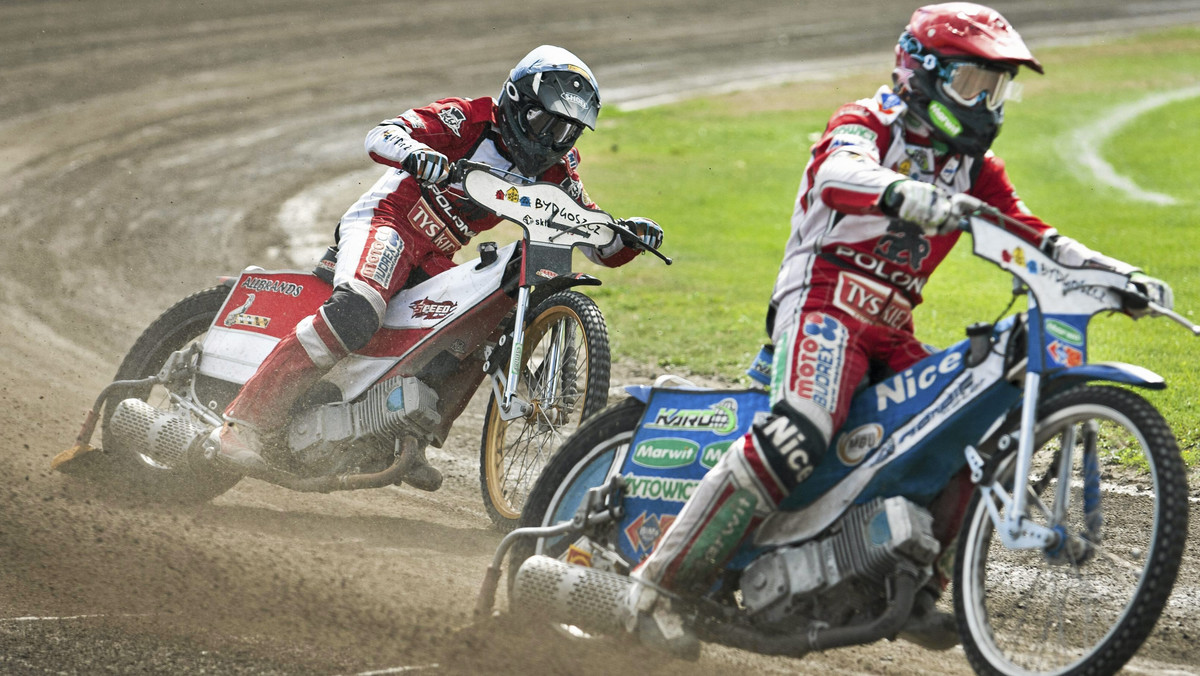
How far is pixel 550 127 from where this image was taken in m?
6.38

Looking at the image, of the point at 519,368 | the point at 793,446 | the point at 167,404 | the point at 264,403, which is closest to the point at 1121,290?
the point at 793,446

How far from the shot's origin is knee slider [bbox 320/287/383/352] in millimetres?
6348

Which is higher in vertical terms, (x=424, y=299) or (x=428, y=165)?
(x=428, y=165)

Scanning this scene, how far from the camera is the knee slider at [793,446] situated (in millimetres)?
4176

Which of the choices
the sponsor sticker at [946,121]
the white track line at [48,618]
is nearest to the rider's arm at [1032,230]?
the sponsor sticker at [946,121]

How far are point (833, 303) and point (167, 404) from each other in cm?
427

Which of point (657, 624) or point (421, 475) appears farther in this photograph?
point (421, 475)

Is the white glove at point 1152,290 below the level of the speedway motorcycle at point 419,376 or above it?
above

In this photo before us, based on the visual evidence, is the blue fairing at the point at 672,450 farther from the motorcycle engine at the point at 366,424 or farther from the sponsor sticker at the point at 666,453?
the motorcycle engine at the point at 366,424

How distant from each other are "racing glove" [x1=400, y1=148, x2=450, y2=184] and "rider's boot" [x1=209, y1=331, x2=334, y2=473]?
109cm

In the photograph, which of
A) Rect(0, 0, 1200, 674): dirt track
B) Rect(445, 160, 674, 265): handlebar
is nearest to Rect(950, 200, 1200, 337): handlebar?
Rect(0, 0, 1200, 674): dirt track

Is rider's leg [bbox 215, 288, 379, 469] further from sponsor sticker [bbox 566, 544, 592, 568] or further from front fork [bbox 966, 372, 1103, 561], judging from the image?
front fork [bbox 966, 372, 1103, 561]

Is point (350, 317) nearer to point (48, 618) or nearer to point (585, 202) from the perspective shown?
point (585, 202)

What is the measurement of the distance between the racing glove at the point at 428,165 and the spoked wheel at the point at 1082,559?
2.99 metres
